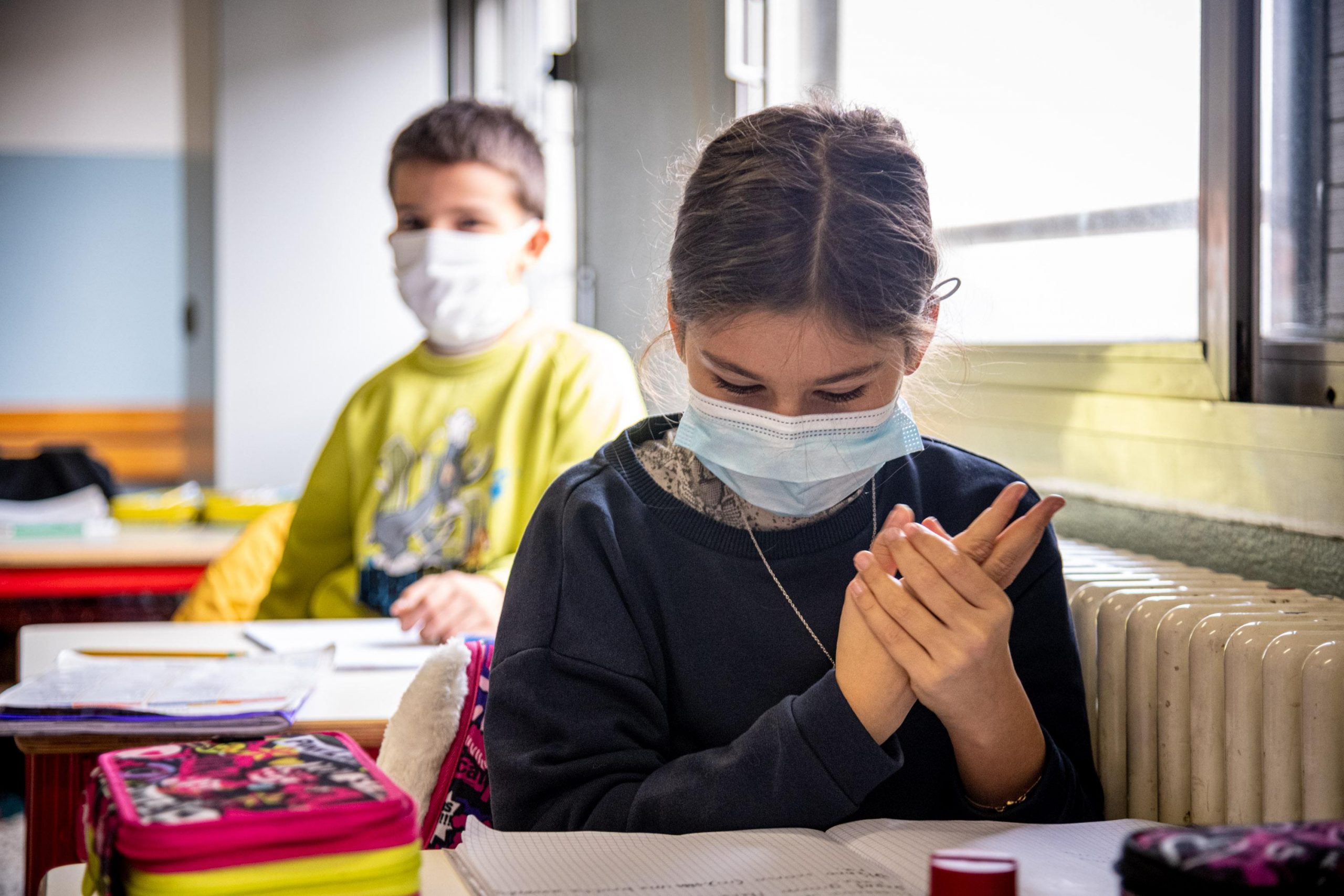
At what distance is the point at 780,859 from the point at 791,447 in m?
0.34

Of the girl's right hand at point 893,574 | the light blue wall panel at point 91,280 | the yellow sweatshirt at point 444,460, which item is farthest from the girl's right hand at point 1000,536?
the light blue wall panel at point 91,280

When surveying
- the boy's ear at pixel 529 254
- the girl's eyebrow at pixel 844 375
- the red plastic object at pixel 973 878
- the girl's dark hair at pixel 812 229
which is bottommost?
the red plastic object at pixel 973 878

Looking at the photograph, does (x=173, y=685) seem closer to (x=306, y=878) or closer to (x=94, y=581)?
(x=306, y=878)

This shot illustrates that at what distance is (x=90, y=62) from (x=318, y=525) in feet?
10.9

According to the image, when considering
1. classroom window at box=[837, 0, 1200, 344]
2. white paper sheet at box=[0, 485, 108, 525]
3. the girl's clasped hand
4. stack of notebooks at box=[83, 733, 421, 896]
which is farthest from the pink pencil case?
white paper sheet at box=[0, 485, 108, 525]

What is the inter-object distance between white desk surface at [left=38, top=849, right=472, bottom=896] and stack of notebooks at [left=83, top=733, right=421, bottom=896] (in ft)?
0.20

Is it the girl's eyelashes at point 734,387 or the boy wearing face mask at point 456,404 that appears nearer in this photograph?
the girl's eyelashes at point 734,387

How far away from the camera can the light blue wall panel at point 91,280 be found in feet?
14.8

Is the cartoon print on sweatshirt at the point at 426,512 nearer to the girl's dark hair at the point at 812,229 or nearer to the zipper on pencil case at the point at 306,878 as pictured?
the girl's dark hair at the point at 812,229

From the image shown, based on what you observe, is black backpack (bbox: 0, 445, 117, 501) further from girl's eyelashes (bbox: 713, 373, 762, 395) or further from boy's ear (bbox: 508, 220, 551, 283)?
girl's eyelashes (bbox: 713, 373, 762, 395)

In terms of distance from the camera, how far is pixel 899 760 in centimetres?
84

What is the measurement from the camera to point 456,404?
2004mm

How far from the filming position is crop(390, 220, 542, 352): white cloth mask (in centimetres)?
199

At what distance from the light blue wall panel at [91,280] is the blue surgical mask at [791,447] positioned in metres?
4.09
